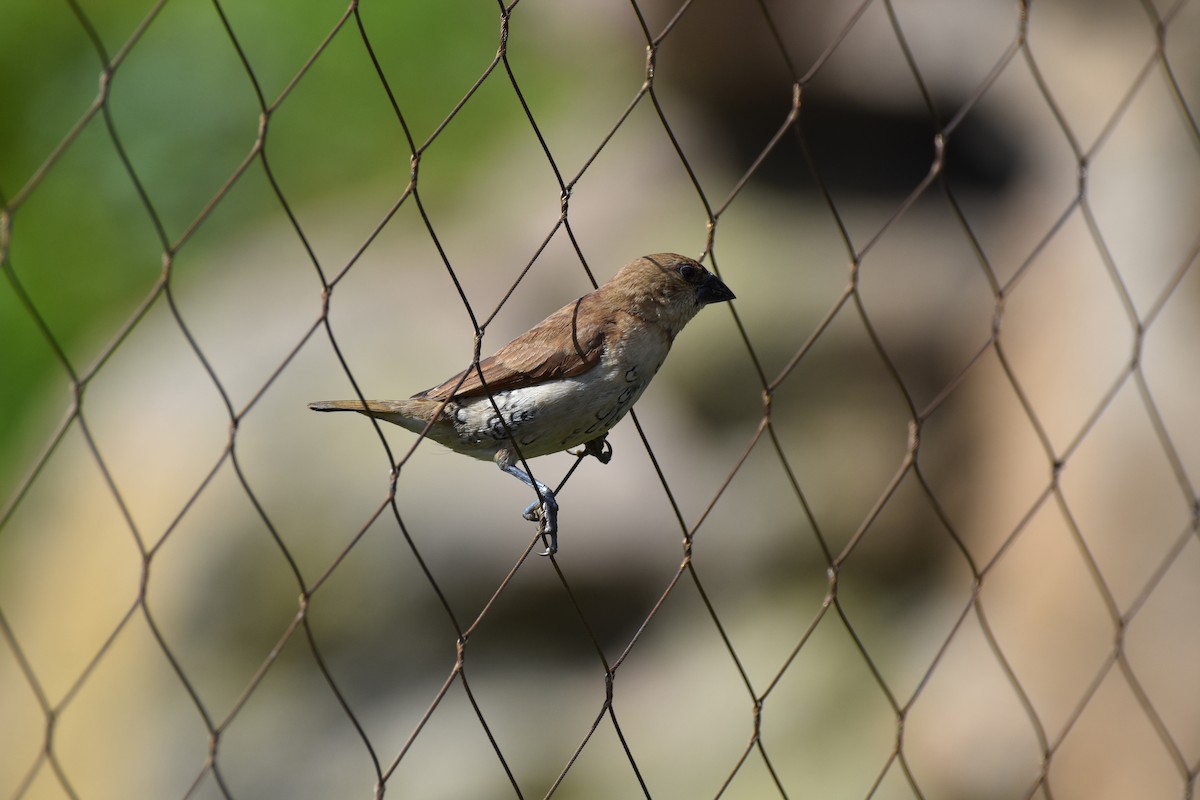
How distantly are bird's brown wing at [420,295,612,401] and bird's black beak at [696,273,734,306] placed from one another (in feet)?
1.29

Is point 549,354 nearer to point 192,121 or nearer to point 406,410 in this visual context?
point 406,410

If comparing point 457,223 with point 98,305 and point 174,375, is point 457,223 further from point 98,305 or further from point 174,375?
point 98,305

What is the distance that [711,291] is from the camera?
419 centimetres

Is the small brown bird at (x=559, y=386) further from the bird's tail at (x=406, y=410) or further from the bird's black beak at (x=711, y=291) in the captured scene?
the bird's black beak at (x=711, y=291)

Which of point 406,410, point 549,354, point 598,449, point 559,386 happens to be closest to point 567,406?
point 559,386

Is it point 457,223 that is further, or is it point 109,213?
point 109,213

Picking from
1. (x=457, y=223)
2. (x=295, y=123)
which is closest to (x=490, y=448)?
(x=457, y=223)

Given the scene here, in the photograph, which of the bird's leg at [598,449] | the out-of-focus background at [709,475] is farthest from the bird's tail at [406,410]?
the out-of-focus background at [709,475]

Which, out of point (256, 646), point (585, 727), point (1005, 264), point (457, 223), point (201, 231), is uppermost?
point (201, 231)

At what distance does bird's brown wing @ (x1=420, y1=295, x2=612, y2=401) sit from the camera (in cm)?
379

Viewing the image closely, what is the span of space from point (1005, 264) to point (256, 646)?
14.7 feet

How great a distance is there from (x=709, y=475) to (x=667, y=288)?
121 inches

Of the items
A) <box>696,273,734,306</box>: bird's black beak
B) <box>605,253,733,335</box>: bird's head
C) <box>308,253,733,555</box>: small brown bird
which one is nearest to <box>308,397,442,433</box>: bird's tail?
<box>308,253,733,555</box>: small brown bird

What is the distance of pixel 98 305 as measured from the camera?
8.94 m
